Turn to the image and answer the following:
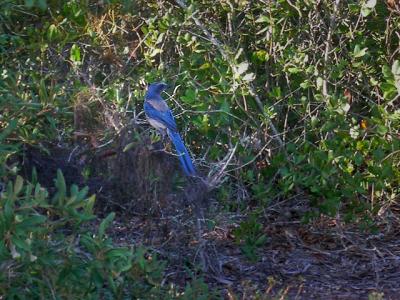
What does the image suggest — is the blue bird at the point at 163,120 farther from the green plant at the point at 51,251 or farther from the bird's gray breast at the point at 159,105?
the green plant at the point at 51,251

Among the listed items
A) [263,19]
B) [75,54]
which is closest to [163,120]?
[75,54]

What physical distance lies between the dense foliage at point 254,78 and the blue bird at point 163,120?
0.14 m

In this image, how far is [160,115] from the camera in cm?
586

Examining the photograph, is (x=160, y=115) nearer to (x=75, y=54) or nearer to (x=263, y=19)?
(x=75, y=54)

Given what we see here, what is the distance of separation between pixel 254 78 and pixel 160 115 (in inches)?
39.4

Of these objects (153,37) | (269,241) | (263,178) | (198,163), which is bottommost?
(269,241)

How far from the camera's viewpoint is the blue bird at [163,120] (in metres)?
5.54

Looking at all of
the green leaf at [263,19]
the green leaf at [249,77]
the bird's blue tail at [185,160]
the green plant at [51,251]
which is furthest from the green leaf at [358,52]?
the green plant at [51,251]

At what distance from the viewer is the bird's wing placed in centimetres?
580

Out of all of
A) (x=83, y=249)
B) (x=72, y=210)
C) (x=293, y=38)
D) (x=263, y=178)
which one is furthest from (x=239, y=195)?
(x=72, y=210)

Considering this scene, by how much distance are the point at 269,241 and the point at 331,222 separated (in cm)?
53

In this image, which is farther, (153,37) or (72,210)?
(153,37)

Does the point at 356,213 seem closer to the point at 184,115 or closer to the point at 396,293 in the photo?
the point at 396,293

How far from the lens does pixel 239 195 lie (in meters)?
6.77
